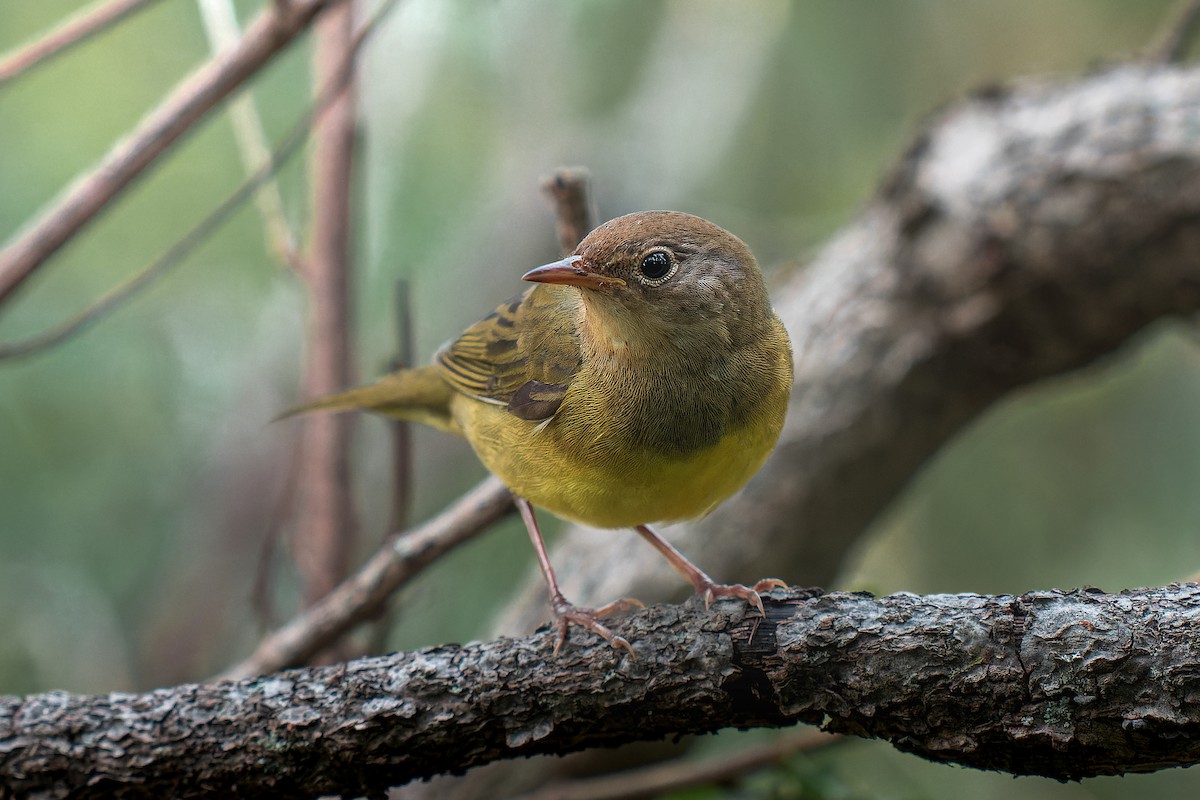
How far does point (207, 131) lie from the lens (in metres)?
6.86

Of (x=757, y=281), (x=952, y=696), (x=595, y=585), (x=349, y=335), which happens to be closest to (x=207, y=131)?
(x=349, y=335)

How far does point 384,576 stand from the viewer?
129 inches

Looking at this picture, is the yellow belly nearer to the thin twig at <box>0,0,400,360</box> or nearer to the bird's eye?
the bird's eye

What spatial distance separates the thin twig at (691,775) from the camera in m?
3.93

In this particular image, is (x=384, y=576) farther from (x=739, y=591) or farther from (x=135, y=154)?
(x=135, y=154)

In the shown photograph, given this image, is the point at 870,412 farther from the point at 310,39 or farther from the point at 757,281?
the point at 310,39

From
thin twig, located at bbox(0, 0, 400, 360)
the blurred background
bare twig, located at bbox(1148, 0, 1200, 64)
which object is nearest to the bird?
thin twig, located at bbox(0, 0, 400, 360)

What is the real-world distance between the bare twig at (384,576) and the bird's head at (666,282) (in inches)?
30.4

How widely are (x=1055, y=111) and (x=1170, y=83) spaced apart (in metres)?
0.45

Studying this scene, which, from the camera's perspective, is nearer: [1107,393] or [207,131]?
[1107,393]

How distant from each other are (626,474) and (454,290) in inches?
177

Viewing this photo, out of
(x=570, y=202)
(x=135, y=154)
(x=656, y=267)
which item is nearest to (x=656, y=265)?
(x=656, y=267)

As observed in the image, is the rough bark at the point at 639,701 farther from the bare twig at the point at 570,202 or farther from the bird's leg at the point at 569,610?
the bare twig at the point at 570,202

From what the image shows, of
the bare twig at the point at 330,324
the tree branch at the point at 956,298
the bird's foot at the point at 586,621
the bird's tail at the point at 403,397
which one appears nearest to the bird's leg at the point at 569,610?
the bird's foot at the point at 586,621
